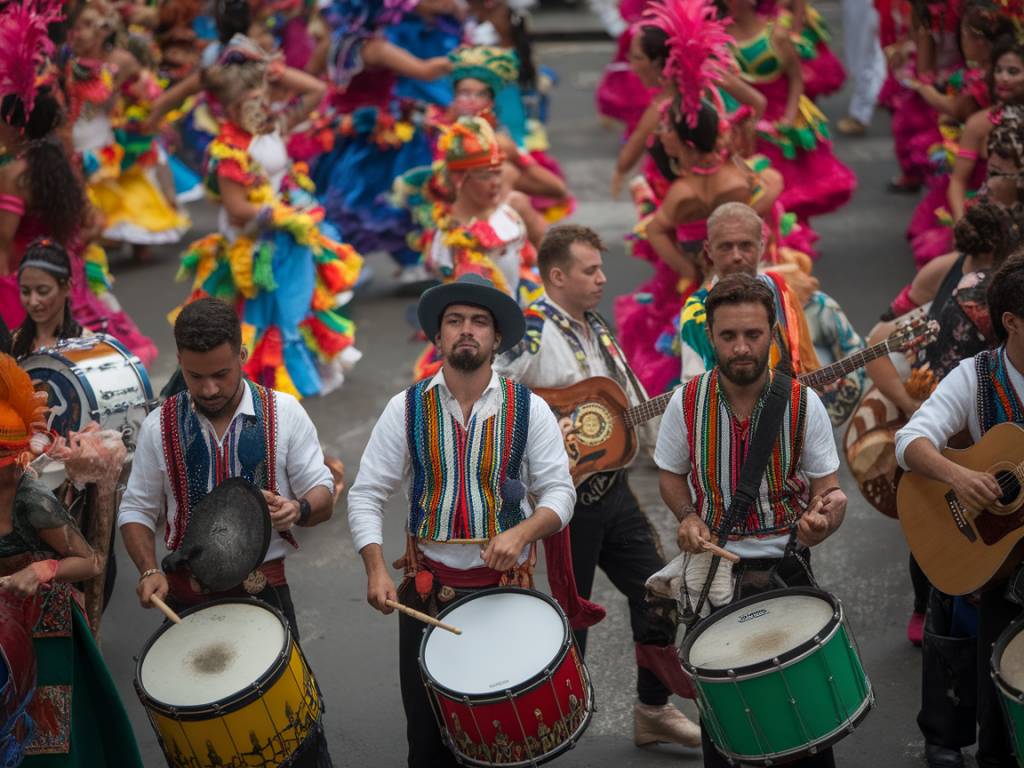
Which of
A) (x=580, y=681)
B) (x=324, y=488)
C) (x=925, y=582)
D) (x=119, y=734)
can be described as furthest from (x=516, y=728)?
(x=925, y=582)

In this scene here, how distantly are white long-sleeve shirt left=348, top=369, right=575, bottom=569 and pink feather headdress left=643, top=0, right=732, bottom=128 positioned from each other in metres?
2.94

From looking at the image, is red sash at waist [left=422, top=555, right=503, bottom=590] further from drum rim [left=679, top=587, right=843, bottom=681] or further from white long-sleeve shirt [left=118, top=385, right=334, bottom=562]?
drum rim [left=679, top=587, right=843, bottom=681]

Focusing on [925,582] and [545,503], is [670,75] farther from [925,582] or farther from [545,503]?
[545,503]

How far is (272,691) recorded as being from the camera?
4.06 metres

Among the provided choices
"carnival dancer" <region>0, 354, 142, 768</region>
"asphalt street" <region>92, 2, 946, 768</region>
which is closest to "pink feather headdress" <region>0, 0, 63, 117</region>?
"asphalt street" <region>92, 2, 946, 768</region>

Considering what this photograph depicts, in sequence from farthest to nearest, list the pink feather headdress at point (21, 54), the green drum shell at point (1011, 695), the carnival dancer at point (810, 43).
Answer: the carnival dancer at point (810, 43) < the pink feather headdress at point (21, 54) < the green drum shell at point (1011, 695)

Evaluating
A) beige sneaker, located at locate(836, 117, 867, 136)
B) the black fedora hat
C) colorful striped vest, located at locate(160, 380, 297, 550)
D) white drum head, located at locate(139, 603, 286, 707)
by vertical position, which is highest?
the black fedora hat

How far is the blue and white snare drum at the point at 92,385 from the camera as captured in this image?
5328mm

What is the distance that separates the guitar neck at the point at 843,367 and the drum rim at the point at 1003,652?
1.31 metres

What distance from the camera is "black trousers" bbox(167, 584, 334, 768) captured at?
4242mm

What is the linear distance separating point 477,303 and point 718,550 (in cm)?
102

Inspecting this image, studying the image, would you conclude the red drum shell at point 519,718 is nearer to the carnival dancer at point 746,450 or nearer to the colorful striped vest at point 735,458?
the carnival dancer at point 746,450

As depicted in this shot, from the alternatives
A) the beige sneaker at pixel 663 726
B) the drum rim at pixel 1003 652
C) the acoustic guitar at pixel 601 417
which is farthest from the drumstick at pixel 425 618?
the drum rim at pixel 1003 652

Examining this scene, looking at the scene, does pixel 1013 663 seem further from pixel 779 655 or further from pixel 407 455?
pixel 407 455
